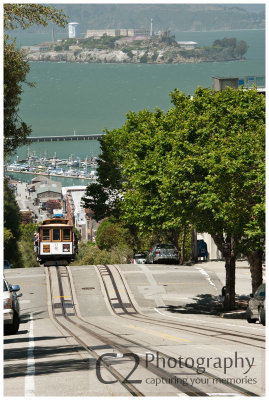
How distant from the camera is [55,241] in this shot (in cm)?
5325

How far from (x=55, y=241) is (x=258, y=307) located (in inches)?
1112

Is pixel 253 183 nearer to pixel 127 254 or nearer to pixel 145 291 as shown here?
pixel 145 291

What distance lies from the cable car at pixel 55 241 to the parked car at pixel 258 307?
27118 mm

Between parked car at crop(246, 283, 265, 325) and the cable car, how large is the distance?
27.1 metres

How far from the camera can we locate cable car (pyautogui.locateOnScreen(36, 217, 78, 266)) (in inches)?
2089

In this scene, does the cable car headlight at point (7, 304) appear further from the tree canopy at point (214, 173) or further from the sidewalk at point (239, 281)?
the sidewalk at point (239, 281)

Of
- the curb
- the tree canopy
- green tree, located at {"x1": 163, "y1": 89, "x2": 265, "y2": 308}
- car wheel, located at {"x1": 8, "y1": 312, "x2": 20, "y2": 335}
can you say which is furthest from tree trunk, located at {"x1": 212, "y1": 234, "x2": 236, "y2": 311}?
car wheel, located at {"x1": 8, "y1": 312, "x2": 20, "y2": 335}

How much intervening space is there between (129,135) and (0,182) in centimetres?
4908

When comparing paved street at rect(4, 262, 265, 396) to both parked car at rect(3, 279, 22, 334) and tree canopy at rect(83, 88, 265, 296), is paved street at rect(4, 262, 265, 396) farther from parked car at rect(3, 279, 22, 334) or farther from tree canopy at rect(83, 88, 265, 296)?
tree canopy at rect(83, 88, 265, 296)

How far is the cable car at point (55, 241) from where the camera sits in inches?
2089

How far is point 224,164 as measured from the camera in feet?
98.8

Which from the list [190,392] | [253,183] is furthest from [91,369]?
[253,183]

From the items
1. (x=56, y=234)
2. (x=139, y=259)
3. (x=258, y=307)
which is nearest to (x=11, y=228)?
(x=139, y=259)

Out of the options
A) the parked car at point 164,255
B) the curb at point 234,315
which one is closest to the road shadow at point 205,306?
the curb at point 234,315
